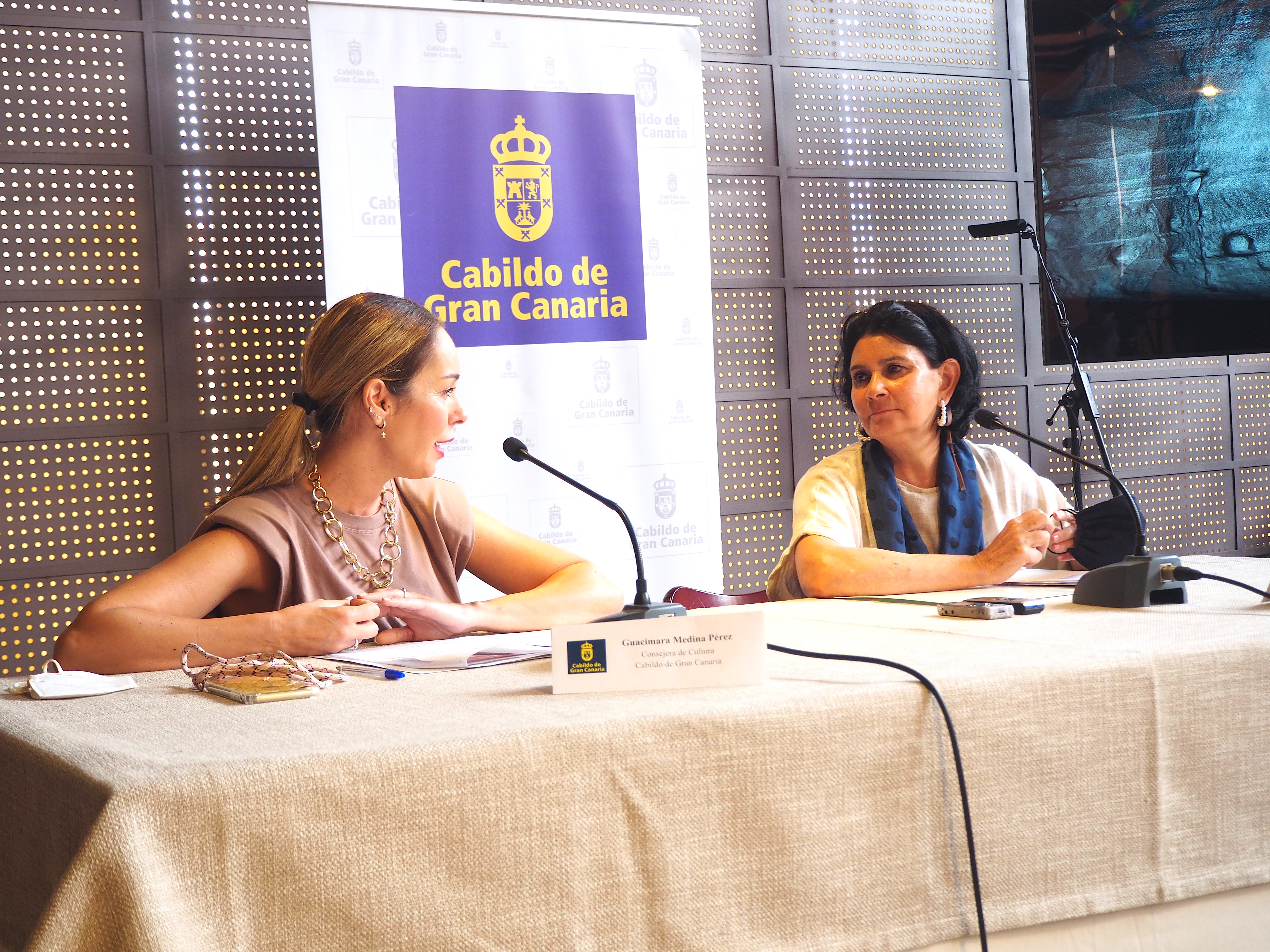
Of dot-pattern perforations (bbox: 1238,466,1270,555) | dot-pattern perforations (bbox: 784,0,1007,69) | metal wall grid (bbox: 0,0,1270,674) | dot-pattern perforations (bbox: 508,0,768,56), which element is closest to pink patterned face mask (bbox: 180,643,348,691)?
metal wall grid (bbox: 0,0,1270,674)

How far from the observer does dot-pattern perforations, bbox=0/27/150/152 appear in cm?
344

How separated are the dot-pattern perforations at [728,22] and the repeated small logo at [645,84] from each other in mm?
557

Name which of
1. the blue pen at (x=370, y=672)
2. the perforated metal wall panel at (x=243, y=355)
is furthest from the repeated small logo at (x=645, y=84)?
the blue pen at (x=370, y=672)

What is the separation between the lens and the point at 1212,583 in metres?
1.96

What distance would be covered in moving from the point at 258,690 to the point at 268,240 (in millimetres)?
2763

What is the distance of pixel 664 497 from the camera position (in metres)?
3.78

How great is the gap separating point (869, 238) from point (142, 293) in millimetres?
2645

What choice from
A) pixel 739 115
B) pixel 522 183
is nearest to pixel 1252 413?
pixel 739 115

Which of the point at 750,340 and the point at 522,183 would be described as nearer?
the point at 522,183

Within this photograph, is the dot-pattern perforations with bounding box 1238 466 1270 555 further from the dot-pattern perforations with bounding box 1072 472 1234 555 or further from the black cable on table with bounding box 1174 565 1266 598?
the black cable on table with bounding box 1174 565 1266 598

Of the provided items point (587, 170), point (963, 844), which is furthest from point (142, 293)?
point (963, 844)

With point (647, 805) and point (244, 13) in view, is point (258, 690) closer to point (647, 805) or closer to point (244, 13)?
point (647, 805)

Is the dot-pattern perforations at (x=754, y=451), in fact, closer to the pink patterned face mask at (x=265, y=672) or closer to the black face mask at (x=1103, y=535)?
the black face mask at (x=1103, y=535)

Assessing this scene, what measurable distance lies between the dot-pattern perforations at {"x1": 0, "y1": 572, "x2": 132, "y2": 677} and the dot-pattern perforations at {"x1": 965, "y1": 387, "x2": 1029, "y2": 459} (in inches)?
125
